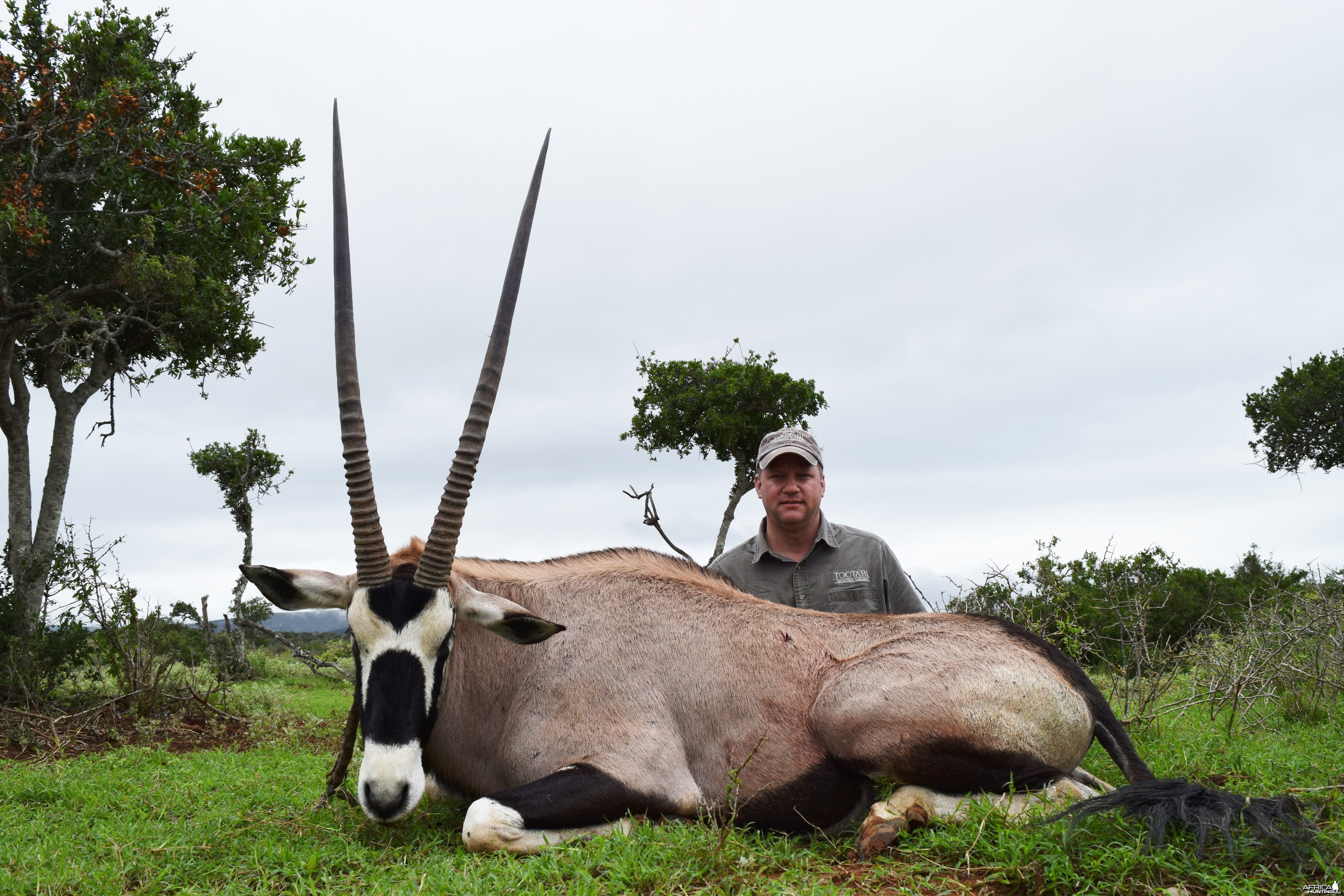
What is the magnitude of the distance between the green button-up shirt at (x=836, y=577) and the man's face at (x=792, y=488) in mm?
294

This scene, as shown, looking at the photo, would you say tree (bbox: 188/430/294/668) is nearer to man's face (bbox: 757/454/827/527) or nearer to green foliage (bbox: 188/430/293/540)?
green foliage (bbox: 188/430/293/540)

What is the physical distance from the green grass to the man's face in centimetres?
258

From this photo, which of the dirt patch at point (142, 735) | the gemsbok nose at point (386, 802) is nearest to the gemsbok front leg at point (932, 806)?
the gemsbok nose at point (386, 802)

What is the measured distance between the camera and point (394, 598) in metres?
4.34

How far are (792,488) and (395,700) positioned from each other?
368 centimetres

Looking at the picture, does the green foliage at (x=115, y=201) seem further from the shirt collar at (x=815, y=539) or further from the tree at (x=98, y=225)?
the shirt collar at (x=815, y=539)

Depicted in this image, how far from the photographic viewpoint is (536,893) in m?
3.30

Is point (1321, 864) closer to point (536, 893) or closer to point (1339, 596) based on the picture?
point (536, 893)

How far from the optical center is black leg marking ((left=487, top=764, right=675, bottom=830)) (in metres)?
4.04

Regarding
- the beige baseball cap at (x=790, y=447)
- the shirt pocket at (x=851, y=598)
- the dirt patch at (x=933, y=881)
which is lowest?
the dirt patch at (x=933, y=881)

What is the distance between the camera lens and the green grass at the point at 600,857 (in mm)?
3309

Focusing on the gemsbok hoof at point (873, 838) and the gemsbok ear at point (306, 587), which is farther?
the gemsbok ear at point (306, 587)

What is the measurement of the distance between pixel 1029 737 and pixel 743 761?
1.39 m

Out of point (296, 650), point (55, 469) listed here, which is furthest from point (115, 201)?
point (296, 650)
